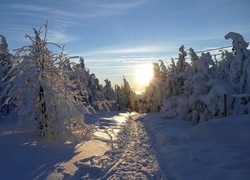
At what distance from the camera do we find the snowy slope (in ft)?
21.3

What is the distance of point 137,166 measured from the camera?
760 centimetres

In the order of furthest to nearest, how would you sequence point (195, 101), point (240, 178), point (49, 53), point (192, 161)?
point (195, 101) → point (49, 53) → point (192, 161) → point (240, 178)

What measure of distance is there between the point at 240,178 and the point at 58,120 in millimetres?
6882

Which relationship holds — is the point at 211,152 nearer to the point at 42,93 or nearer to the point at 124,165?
the point at 124,165

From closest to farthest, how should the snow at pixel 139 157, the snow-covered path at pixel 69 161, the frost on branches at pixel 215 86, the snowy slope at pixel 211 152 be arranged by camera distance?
the snow-covered path at pixel 69 161 → the snow at pixel 139 157 → the snowy slope at pixel 211 152 → the frost on branches at pixel 215 86

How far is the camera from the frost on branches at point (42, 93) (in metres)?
9.66

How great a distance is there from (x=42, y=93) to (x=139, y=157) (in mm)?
4797

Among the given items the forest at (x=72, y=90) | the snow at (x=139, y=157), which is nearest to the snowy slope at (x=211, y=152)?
the snow at (x=139, y=157)

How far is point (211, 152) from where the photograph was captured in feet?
27.4

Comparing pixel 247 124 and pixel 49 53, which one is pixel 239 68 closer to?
pixel 247 124

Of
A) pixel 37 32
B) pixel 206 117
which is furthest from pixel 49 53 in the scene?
pixel 206 117

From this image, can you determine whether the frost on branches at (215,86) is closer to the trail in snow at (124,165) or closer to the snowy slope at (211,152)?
the snowy slope at (211,152)

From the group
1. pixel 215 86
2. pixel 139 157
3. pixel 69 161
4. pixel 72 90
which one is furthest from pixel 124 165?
pixel 215 86

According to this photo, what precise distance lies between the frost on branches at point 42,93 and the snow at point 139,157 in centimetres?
65
